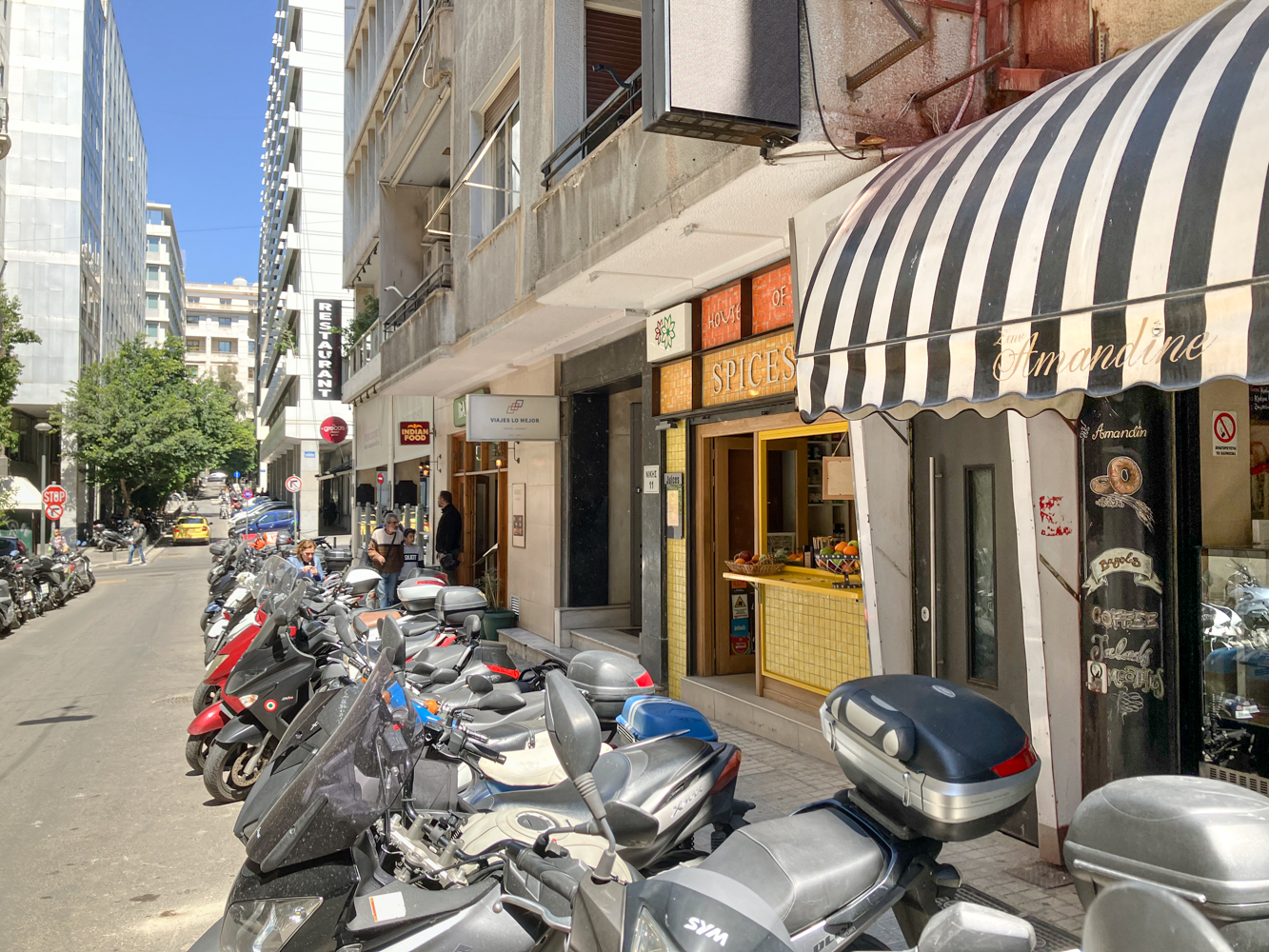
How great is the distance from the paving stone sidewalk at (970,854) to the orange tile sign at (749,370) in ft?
9.29

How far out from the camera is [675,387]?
30.6 feet

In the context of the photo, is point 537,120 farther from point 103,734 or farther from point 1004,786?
point 1004,786

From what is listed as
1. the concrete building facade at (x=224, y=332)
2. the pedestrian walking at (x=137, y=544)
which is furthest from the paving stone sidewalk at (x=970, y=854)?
the concrete building facade at (x=224, y=332)

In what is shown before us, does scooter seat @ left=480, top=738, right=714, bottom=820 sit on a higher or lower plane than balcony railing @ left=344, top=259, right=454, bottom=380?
lower

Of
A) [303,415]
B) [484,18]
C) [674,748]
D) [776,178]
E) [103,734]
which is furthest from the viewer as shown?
[303,415]

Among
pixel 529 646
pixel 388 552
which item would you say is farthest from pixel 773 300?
pixel 388 552

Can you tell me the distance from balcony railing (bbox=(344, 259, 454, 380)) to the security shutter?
427 cm

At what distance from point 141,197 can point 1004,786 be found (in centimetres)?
9195

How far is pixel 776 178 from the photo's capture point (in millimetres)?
5648

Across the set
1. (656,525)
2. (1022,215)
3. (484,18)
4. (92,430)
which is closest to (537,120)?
(484,18)

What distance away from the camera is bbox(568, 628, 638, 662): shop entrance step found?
37.1 ft

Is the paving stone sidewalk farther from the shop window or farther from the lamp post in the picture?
the lamp post

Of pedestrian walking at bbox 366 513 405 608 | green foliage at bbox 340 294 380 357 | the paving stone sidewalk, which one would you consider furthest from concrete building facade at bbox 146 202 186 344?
the paving stone sidewalk

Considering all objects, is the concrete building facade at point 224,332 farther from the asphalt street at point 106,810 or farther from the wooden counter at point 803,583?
the wooden counter at point 803,583
